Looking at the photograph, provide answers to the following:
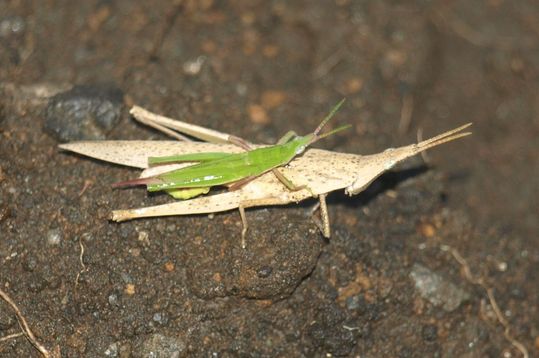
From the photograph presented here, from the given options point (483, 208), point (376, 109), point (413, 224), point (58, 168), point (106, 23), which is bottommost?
point (483, 208)

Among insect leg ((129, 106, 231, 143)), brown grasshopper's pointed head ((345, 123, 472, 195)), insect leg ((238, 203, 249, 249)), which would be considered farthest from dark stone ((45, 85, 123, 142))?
brown grasshopper's pointed head ((345, 123, 472, 195))

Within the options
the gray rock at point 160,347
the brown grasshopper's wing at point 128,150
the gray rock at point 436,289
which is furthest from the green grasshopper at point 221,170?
the gray rock at point 436,289

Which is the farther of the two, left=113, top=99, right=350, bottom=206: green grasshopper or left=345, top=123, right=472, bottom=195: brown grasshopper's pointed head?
left=345, top=123, right=472, bottom=195: brown grasshopper's pointed head

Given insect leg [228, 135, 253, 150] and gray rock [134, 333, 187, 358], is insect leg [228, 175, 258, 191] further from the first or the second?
gray rock [134, 333, 187, 358]

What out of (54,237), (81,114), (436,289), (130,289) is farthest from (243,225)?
(436,289)

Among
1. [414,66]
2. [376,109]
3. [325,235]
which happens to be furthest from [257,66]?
[325,235]

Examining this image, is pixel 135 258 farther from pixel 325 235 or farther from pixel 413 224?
pixel 413 224

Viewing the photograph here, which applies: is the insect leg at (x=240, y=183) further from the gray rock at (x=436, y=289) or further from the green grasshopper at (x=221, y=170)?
the gray rock at (x=436, y=289)
